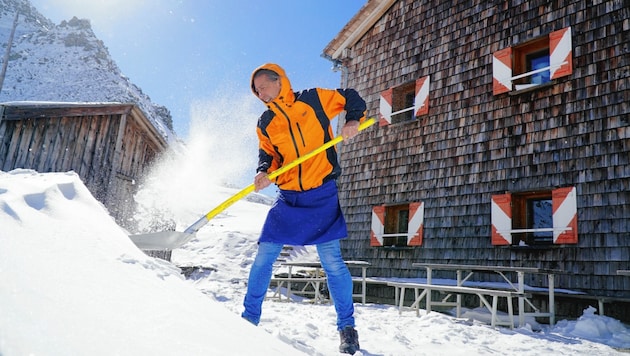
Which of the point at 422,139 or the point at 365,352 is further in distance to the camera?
the point at 422,139

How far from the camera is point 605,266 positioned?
6297 millimetres

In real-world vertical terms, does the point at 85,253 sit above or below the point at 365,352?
above

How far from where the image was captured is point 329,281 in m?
2.84

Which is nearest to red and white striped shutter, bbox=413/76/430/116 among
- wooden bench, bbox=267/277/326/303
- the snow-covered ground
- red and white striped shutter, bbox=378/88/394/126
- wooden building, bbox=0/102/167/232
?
red and white striped shutter, bbox=378/88/394/126

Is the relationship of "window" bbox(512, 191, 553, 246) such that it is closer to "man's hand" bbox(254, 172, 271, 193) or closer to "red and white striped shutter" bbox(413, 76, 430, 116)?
"red and white striped shutter" bbox(413, 76, 430, 116)

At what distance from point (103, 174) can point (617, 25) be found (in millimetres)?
9996

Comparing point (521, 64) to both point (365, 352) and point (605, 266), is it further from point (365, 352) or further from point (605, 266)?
point (365, 352)

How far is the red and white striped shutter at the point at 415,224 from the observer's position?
8883mm

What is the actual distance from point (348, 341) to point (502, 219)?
578cm

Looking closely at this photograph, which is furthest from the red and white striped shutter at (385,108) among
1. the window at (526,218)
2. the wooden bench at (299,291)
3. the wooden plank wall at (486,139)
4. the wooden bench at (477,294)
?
the wooden bench at (477,294)

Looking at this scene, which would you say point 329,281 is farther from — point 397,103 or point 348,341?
point 397,103

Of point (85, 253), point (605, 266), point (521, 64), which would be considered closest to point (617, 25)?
point (521, 64)

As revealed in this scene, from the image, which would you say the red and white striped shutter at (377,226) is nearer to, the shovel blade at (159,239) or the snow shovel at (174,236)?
the snow shovel at (174,236)

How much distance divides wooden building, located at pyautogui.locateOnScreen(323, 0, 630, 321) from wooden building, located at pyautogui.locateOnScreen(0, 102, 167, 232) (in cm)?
532
